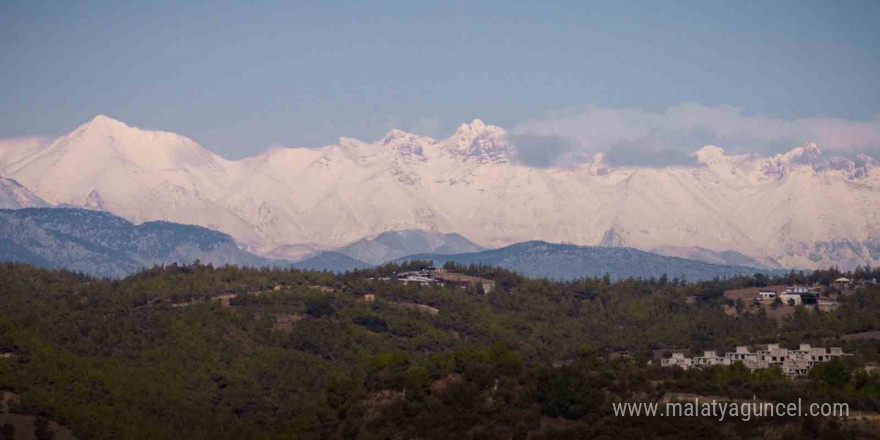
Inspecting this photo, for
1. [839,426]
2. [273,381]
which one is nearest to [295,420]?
[273,381]

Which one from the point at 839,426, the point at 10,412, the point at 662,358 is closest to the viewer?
the point at 839,426

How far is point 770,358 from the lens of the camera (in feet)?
598

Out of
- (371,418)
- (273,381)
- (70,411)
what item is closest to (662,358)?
(273,381)

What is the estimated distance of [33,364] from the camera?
6924 inches

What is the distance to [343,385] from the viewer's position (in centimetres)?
15938

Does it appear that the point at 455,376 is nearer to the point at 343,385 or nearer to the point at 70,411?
the point at 343,385

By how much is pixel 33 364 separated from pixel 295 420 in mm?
35148

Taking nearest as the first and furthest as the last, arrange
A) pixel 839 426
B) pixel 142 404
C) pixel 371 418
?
1. pixel 839 426
2. pixel 371 418
3. pixel 142 404

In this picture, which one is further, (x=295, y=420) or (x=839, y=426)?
(x=295, y=420)

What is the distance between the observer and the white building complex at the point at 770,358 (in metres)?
175

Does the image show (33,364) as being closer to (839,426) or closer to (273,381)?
(273,381)

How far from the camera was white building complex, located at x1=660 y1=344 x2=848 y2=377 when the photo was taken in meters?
175

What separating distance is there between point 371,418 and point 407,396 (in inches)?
150

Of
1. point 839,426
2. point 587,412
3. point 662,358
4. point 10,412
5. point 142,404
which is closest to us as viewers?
point 839,426
